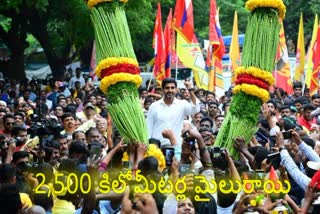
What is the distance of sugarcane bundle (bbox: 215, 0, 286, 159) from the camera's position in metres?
9.25

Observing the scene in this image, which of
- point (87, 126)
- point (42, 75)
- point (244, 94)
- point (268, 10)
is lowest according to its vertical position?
point (42, 75)

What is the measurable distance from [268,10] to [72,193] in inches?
119

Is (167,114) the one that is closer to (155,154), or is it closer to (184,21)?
(155,154)

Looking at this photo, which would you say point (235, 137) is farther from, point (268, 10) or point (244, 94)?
point (268, 10)

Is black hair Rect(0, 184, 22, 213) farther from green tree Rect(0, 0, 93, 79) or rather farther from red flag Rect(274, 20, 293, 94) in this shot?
red flag Rect(274, 20, 293, 94)

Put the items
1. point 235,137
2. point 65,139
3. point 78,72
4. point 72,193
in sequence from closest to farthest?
point 72,193 → point 235,137 → point 65,139 → point 78,72

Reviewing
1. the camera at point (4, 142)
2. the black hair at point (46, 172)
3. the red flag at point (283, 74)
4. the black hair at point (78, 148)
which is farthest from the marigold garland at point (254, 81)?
the red flag at point (283, 74)

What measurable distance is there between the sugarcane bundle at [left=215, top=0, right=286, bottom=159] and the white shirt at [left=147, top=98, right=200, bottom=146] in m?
0.85

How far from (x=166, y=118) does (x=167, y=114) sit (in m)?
0.04

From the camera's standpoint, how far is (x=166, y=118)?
33.3 feet

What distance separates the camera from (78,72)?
23188 mm

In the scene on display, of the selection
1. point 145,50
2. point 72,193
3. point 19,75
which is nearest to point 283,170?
point 72,193

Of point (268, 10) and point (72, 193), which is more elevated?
point (268, 10)

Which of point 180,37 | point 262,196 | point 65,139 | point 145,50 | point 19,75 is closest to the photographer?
point 262,196
